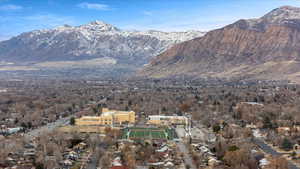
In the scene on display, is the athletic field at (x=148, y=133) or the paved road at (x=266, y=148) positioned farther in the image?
the athletic field at (x=148, y=133)

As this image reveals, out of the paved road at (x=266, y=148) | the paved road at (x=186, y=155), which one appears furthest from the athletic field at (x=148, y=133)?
the paved road at (x=266, y=148)

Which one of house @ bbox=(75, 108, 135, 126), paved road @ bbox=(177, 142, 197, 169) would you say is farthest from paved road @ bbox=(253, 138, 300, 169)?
house @ bbox=(75, 108, 135, 126)

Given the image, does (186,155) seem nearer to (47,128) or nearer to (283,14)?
(47,128)

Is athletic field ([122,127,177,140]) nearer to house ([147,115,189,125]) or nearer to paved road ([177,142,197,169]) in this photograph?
paved road ([177,142,197,169])

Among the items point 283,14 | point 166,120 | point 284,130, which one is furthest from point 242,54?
point 284,130

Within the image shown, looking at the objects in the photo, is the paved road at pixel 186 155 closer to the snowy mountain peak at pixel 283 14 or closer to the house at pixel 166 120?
the house at pixel 166 120

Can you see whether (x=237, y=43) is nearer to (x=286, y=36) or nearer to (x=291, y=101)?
(x=286, y=36)

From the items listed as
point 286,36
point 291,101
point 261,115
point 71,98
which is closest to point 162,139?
point 261,115
